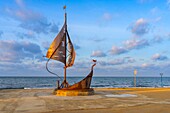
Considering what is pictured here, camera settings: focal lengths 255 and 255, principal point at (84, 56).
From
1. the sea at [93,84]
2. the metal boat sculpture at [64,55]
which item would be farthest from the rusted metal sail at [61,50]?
the sea at [93,84]

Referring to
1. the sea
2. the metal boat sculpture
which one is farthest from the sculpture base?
the sea

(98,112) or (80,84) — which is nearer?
(98,112)

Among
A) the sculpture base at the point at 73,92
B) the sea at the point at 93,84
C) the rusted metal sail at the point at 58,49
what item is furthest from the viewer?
the sea at the point at 93,84

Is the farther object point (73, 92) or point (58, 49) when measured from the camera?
point (58, 49)

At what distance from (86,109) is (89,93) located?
6949 millimetres

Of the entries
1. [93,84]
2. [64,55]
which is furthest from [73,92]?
[93,84]

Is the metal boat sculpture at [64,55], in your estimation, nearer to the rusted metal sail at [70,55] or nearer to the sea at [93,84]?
the rusted metal sail at [70,55]

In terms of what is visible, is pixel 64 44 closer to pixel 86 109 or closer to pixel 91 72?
pixel 91 72

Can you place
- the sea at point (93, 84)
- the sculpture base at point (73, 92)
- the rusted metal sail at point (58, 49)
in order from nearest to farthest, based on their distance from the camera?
the sculpture base at point (73, 92) < the rusted metal sail at point (58, 49) < the sea at point (93, 84)

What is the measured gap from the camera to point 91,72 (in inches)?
722

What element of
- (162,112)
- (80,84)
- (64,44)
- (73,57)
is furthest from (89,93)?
(162,112)

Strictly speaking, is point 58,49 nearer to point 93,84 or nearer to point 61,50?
point 61,50

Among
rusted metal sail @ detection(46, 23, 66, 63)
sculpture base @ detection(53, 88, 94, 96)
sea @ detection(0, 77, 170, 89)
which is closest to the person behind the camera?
sculpture base @ detection(53, 88, 94, 96)

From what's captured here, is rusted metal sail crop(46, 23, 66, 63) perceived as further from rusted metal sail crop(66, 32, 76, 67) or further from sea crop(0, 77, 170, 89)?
sea crop(0, 77, 170, 89)
